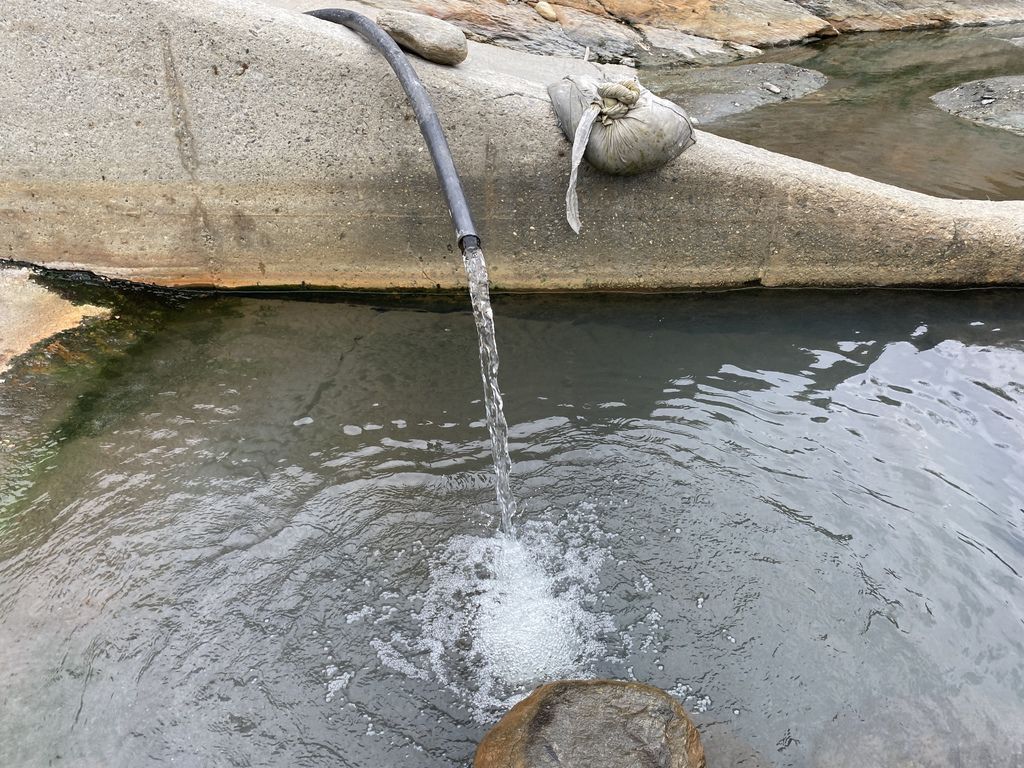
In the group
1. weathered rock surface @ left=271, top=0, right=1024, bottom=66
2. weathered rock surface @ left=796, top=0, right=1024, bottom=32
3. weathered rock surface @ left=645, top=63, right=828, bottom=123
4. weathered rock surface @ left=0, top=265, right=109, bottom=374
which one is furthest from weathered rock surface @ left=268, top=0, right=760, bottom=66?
weathered rock surface @ left=0, top=265, right=109, bottom=374

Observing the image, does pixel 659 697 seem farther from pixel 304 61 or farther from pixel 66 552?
pixel 304 61

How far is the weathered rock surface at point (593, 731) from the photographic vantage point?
2445mm

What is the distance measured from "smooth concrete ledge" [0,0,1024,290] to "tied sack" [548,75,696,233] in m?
0.16

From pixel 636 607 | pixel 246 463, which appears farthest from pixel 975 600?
pixel 246 463

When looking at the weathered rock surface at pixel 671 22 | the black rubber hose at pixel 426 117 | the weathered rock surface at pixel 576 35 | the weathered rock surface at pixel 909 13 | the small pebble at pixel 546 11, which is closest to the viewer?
the black rubber hose at pixel 426 117

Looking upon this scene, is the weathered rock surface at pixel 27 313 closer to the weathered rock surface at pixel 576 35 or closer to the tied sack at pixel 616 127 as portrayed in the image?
the tied sack at pixel 616 127

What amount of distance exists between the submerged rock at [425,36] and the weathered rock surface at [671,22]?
11.4 ft

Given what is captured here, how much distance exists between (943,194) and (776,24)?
25.1 ft

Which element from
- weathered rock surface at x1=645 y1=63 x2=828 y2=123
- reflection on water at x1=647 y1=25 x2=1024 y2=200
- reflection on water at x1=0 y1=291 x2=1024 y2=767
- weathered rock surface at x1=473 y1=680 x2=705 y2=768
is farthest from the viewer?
weathered rock surface at x1=645 y1=63 x2=828 y2=123

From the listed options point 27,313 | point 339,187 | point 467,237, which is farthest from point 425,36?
point 27,313

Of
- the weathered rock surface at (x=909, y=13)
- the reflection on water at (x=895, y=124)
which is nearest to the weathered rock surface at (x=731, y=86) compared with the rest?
the reflection on water at (x=895, y=124)

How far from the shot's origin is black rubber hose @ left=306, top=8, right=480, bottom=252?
3568 mm

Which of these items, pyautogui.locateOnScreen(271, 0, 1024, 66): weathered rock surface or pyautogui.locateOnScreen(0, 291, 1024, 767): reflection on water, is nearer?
pyautogui.locateOnScreen(0, 291, 1024, 767): reflection on water

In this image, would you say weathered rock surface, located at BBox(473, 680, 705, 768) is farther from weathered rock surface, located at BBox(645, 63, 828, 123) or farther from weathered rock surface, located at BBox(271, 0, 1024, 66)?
weathered rock surface, located at BBox(645, 63, 828, 123)
